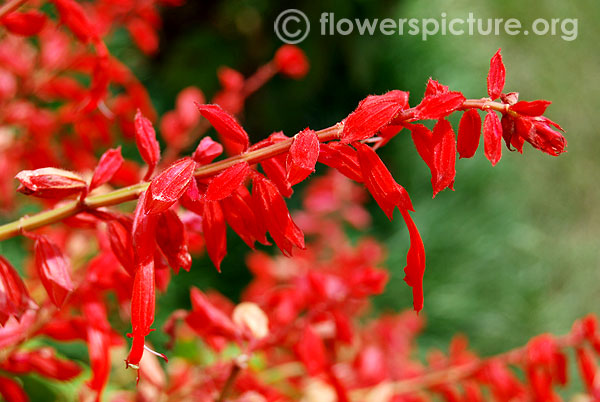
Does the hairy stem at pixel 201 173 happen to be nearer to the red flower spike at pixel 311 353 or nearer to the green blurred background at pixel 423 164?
the red flower spike at pixel 311 353

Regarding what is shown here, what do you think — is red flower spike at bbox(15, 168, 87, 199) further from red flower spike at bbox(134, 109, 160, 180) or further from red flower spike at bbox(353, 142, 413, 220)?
red flower spike at bbox(353, 142, 413, 220)

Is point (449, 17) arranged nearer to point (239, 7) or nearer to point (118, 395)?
point (239, 7)

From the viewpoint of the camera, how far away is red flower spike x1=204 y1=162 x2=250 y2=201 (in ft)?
0.85

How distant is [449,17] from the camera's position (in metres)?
2.07

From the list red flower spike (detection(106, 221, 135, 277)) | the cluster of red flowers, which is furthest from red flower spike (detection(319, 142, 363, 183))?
red flower spike (detection(106, 221, 135, 277))

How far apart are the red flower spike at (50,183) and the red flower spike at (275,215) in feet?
0.29

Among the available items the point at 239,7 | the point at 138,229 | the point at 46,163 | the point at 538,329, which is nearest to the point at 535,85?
the point at 538,329

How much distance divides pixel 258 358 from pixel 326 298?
0.65 feet

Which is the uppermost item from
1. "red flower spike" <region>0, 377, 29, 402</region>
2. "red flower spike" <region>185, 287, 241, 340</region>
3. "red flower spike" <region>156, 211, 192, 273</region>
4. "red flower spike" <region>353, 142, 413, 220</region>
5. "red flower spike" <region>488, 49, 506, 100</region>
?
"red flower spike" <region>488, 49, 506, 100</region>

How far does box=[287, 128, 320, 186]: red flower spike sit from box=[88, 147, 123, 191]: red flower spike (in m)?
0.10

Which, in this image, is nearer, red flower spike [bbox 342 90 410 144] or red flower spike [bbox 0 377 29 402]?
red flower spike [bbox 342 90 410 144]

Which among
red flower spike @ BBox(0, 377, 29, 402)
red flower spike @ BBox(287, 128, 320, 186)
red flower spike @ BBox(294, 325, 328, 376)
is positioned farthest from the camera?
red flower spike @ BBox(294, 325, 328, 376)

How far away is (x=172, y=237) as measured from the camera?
280 mm

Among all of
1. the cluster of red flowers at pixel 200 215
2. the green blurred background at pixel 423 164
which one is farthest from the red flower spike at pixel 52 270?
the green blurred background at pixel 423 164
